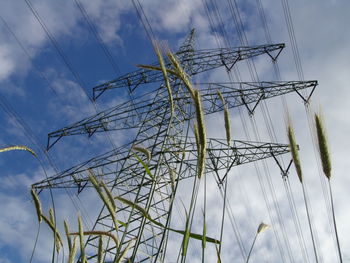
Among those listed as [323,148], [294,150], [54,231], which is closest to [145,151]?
[54,231]

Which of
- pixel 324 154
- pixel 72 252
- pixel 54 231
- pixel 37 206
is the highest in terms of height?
pixel 324 154

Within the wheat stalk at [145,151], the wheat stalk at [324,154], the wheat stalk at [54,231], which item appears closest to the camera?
the wheat stalk at [324,154]

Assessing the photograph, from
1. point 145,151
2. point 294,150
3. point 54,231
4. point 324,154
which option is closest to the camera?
point 324,154

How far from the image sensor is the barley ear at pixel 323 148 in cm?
156

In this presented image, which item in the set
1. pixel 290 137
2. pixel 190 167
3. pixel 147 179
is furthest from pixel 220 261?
pixel 190 167

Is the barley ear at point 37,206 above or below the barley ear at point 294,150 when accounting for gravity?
below

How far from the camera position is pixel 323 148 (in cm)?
161

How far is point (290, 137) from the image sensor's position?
6.07ft

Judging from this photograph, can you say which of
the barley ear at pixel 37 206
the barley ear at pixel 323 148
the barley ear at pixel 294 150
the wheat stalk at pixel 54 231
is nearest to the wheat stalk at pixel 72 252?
the wheat stalk at pixel 54 231

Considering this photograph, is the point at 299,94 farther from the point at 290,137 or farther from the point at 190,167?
the point at 290,137

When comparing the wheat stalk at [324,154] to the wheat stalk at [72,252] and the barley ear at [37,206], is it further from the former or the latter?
the barley ear at [37,206]

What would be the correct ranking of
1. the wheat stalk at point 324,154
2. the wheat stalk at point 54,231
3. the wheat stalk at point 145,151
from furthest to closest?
the wheat stalk at point 145,151, the wheat stalk at point 54,231, the wheat stalk at point 324,154

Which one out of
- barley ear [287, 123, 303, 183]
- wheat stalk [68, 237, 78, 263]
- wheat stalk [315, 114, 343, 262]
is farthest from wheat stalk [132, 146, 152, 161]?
wheat stalk [315, 114, 343, 262]

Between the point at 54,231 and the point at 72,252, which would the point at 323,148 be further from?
the point at 54,231
